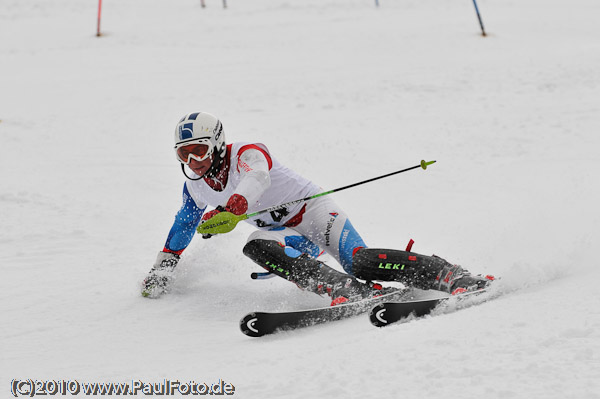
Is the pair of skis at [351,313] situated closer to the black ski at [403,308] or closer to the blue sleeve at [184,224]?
the black ski at [403,308]

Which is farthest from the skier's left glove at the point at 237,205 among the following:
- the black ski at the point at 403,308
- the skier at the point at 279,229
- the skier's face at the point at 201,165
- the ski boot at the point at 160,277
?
the black ski at the point at 403,308

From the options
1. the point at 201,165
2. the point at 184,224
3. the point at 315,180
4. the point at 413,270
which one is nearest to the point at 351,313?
the point at 413,270

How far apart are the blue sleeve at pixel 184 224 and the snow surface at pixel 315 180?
283 mm

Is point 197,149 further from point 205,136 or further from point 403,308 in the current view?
point 403,308

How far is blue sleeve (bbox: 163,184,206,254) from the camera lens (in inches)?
191

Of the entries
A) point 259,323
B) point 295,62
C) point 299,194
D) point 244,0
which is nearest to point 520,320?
point 259,323

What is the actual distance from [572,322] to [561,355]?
0.31m

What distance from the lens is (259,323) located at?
3.67 meters

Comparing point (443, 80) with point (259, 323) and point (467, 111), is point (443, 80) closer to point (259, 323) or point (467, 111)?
point (467, 111)

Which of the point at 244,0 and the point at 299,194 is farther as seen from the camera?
the point at 244,0

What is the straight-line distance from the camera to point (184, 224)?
4871mm

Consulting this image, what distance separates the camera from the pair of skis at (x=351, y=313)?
3.36 meters

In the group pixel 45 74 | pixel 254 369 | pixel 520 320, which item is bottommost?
pixel 45 74

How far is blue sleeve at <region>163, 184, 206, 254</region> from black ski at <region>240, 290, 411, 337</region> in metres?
1.39
